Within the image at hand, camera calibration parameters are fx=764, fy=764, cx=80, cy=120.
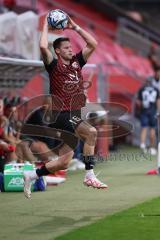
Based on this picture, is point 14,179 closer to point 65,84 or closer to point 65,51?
point 65,84

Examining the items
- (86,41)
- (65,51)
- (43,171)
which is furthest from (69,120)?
(86,41)

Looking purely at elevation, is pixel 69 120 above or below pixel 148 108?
above

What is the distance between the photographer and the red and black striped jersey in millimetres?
9812

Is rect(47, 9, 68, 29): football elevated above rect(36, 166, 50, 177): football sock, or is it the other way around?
rect(47, 9, 68, 29): football

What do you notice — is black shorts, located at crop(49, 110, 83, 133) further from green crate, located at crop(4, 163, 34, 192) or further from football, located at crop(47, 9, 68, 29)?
green crate, located at crop(4, 163, 34, 192)

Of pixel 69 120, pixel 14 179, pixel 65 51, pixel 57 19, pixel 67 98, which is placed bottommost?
pixel 14 179

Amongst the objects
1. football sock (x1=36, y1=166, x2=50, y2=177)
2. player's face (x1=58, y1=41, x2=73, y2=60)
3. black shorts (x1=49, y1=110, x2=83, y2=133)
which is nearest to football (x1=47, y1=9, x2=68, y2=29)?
player's face (x1=58, y1=41, x2=73, y2=60)

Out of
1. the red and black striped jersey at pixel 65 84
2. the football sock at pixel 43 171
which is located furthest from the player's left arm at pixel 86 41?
the football sock at pixel 43 171

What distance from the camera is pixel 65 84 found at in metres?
9.82

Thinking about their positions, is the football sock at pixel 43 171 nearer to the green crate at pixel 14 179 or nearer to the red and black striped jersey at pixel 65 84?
the red and black striped jersey at pixel 65 84

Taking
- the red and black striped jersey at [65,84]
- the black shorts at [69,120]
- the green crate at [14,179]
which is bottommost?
the green crate at [14,179]

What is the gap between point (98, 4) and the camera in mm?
31766

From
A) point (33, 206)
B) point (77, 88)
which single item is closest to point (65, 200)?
point (33, 206)

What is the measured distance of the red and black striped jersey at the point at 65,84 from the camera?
32.2ft
